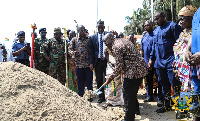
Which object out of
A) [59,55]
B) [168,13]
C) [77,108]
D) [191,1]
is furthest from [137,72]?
[168,13]

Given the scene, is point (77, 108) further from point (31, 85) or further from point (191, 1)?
point (191, 1)

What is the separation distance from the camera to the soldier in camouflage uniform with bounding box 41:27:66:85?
4.61 m

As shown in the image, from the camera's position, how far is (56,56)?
4.62m

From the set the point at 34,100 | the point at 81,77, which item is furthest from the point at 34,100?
the point at 81,77

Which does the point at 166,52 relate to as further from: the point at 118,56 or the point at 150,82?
the point at 150,82

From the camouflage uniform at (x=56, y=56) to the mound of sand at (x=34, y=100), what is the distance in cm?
217

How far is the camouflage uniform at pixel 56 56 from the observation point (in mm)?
4617

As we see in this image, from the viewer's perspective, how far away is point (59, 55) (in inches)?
183

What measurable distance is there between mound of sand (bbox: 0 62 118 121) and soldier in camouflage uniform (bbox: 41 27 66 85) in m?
2.18

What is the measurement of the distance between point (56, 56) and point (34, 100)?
277 centimetres

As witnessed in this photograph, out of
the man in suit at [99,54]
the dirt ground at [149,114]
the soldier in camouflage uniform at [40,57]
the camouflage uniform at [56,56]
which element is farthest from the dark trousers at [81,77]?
the soldier in camouflage uniform at [40,57]

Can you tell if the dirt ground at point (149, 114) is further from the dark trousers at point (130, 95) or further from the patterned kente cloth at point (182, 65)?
the patterned kente cloth at point (182, 65)

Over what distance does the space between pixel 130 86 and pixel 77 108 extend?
1.04m

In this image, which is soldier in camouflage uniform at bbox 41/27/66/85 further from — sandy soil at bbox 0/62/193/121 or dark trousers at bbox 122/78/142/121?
dark trousers at bbox 122/78/142/121
